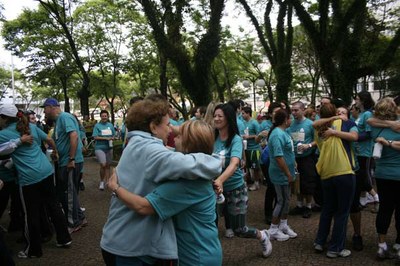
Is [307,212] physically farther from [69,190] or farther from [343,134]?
[69,190]

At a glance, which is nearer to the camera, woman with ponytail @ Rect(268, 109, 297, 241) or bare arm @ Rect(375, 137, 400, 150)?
bare arm @ Rect(375, 137, 400, 150)

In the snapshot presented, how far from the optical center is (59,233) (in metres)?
5.02

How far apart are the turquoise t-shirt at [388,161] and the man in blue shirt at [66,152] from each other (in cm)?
415

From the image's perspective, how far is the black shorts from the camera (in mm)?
6316

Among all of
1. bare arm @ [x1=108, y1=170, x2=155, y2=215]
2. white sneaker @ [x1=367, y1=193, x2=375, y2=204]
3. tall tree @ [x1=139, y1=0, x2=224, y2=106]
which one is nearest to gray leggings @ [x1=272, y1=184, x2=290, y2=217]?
white sneaker @ [x1=367, y1=193, x2=375, y2=204]

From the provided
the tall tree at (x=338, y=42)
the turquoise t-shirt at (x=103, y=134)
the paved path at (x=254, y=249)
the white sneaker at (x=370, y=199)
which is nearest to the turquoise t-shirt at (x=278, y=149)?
the paved path at (x=254, y=249)

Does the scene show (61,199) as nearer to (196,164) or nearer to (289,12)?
(196,164)

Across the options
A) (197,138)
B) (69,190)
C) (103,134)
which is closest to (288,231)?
(69,190)

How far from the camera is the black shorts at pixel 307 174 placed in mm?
6316

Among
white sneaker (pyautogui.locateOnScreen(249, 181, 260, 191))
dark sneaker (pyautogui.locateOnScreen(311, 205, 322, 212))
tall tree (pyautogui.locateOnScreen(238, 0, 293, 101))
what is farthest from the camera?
tall tree (pyautogui.locateOnScreen(238, 0, 293, 101))

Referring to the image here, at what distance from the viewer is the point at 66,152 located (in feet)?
17.5

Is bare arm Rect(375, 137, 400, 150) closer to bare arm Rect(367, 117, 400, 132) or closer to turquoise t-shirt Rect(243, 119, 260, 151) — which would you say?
bare arm Rect(367, 117, 400, 132)

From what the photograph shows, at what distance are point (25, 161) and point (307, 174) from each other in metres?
4.59

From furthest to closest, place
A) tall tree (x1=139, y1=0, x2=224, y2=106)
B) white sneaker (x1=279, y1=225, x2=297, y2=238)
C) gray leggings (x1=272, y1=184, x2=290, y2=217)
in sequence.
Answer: tall tree (x1=139, y1=0, x2=224, y2=106) → white sneaker (x1=279, y1=225, x2=297, y2=238) → gray leggings (x1=272, y1=184, x2=290, y2=217)
